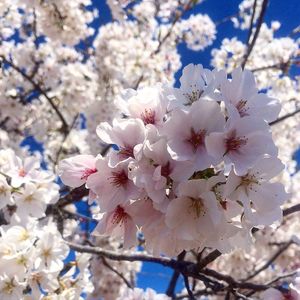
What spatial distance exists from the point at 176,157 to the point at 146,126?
133 mm

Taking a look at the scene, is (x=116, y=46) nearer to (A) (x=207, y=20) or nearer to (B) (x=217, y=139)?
(A) (x=207, y=20)

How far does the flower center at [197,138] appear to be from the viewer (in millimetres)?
1132

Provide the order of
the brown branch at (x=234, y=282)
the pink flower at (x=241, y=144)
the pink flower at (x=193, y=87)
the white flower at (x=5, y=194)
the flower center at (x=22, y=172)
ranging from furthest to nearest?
1. the flower center at (x=22, y=172)
2. the white flower at (x=5, y=194)
3. the brown branch at (x=234, y=282)
4. the pink flower at (x=193, y=87)
5. the pink flower at (x=241, y=144)

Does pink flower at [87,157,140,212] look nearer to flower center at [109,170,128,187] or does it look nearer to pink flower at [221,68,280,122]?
flower center at [109,170,128,187]

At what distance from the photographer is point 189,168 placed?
109cm

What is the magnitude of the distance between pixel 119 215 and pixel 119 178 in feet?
0.47

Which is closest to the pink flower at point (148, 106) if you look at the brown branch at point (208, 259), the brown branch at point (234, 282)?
the brown branch at point (208, 259)

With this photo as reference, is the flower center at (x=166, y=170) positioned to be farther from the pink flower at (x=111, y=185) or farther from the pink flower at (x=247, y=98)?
the pink flower at (x=247, y=98)

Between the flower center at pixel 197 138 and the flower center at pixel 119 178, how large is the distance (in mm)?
200

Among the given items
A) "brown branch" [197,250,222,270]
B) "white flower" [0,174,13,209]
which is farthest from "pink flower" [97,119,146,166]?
"white flower" [0,174,13,209]

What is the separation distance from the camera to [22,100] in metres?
6.11

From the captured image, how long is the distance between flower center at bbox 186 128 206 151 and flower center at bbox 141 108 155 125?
136mm

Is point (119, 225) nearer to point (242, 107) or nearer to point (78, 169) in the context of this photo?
point (78, 169)

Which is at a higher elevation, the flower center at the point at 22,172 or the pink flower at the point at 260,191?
the flower center at the point at 22,172
